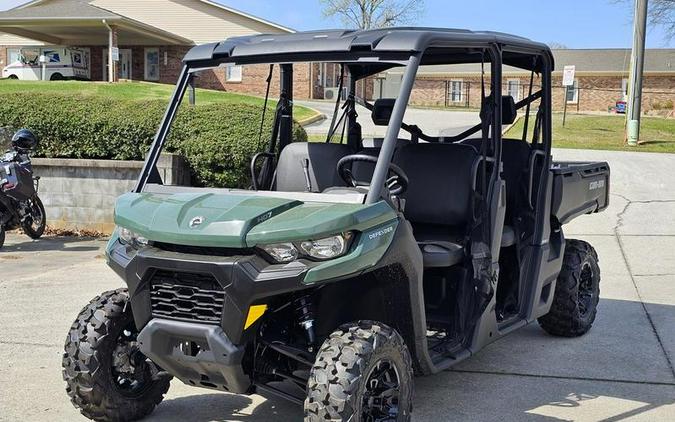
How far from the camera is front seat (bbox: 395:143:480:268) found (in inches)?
189

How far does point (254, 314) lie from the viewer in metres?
3.47

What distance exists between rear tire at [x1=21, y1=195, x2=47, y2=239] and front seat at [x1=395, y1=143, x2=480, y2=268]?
6517 millimetres

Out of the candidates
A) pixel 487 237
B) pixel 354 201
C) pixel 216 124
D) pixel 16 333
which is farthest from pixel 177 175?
pixel 354 201

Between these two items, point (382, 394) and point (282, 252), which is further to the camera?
point (382, 394)

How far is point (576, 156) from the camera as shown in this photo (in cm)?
1747

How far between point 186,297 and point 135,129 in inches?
286

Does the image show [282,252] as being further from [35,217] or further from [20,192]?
[35,217]

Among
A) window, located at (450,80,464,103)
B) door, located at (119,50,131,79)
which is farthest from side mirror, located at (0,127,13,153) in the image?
window, located at (450,80,464,103)

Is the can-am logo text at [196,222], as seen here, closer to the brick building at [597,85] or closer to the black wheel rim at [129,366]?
the black wheel rim at [129,366]

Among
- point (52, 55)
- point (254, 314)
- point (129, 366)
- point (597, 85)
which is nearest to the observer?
point (254, 314)

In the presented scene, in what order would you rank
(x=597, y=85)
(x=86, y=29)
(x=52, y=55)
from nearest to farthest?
1. (x=86, y=29)
2. (x=52, y=55)
3. (x=597, y=85)

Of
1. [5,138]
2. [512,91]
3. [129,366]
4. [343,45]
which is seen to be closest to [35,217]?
[5,138]

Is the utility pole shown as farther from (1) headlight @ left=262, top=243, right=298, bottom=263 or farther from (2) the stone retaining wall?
(1) headlight @ left=262, top=243, right=298, bottom=263

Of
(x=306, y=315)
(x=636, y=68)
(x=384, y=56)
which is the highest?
(x=636, y=68)
